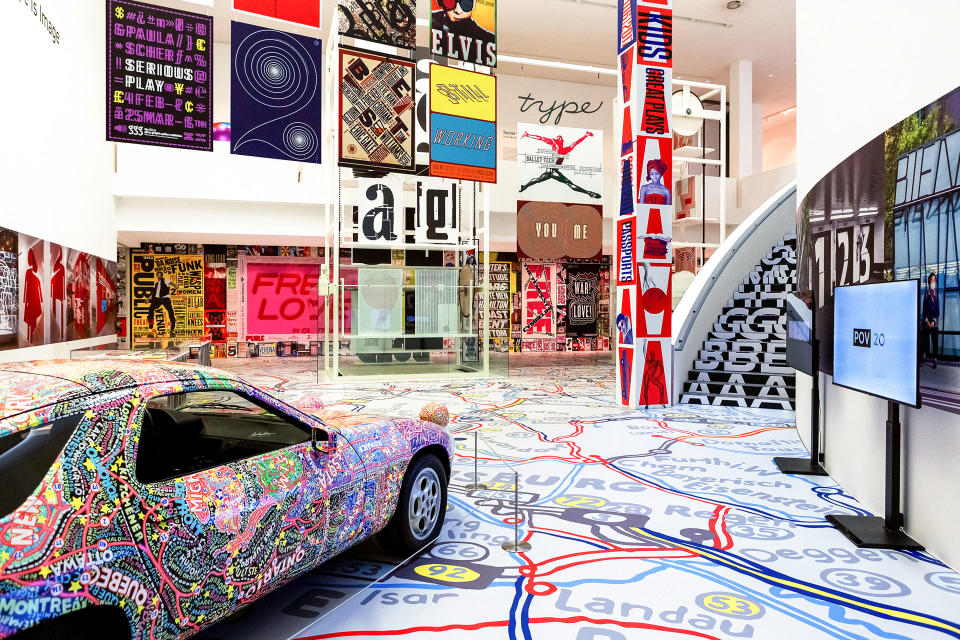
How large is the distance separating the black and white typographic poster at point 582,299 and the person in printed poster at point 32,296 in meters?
14.5

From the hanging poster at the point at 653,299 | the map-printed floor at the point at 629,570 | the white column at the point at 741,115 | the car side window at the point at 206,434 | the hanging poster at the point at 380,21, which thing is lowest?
the map-printed floor at the point at 629,570

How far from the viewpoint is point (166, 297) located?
16.2 metres

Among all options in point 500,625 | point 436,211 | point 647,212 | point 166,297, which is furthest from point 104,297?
point 500,625

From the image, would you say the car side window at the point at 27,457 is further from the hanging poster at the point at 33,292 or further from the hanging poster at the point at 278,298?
the hanging poster at the point at 278,298

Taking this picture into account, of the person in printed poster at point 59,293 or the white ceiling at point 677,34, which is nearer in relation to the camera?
the person in printed poster at point 59,293

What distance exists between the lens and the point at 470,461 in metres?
5.33

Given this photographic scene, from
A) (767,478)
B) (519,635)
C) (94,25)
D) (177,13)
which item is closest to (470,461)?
(767,478)

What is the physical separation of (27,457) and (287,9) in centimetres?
679

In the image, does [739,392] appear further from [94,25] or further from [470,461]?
[94,25]

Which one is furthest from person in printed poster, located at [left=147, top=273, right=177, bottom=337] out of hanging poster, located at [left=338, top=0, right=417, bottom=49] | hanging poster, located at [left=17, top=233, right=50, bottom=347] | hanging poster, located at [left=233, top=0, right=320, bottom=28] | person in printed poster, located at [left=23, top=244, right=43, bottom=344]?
hanging poster, located at [left=233, top=0, right=320, bottom=28]

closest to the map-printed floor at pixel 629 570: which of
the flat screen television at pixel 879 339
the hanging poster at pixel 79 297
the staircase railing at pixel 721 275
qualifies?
the flat screen television at pixel 879 339

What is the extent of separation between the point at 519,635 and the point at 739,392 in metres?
6.94

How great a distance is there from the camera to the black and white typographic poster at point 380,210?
1123 cm

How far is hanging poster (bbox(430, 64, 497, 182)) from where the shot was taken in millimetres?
9562
